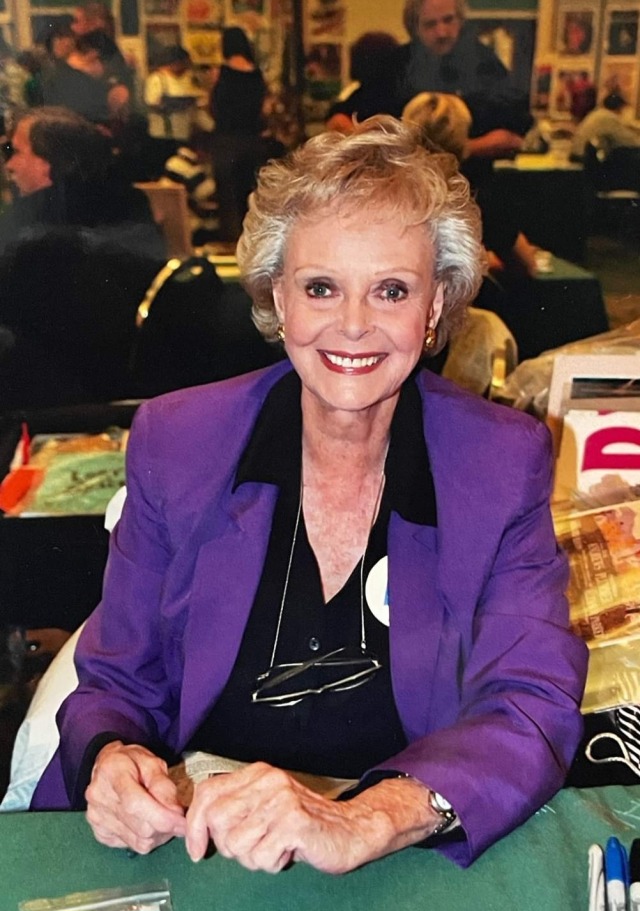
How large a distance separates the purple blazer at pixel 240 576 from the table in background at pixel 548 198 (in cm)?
96

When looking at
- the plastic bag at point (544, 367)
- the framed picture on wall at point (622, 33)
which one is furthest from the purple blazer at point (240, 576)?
the framed picture on wall at point (622, 33)

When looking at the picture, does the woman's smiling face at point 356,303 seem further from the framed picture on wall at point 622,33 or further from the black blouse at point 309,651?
the framed picture on wall at point 622,33

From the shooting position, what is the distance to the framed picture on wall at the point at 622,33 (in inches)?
81.7

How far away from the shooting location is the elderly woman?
4.10 feet

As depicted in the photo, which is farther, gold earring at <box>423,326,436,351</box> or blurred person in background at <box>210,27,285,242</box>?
blurred person in background at <box>210,27,285,242</box>

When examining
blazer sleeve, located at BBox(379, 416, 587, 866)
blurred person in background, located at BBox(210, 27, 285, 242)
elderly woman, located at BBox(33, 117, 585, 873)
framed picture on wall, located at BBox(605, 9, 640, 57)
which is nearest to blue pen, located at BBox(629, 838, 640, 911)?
blazer sleeve, located at BBox(379, 416, 587, 866)

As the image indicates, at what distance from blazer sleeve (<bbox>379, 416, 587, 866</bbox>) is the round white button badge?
12 centimetres

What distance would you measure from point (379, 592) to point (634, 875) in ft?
1.59

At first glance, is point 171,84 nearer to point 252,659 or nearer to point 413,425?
Answer: point 413,425

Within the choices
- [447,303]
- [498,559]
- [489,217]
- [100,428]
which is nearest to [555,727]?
[498,559]

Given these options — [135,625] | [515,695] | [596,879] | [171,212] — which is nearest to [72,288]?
[171,212]

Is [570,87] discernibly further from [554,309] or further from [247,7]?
[247,7]

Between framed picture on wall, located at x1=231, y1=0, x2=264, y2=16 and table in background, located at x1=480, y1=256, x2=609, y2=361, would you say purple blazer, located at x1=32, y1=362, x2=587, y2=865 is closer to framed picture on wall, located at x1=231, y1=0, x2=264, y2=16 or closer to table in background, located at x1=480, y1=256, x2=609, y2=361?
table in background, located at x1=480, y1=256, x2=609, y2=361

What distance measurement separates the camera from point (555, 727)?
3.68ft
